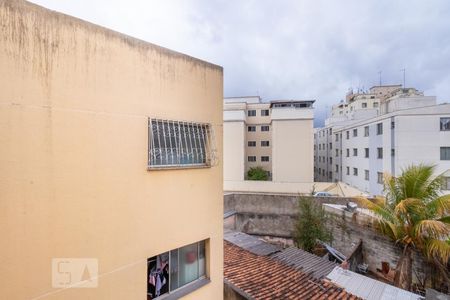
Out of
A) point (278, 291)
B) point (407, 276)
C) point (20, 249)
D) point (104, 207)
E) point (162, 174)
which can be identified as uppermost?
point (162, 174)

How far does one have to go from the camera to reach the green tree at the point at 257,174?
113 feet

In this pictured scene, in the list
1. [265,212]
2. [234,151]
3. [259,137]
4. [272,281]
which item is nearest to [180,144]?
[272,281]

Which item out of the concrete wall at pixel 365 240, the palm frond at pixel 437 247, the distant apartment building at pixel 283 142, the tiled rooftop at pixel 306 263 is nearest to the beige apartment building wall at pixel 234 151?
the distant apartment building at pixel 283 142

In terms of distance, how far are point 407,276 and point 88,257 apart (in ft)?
36.5

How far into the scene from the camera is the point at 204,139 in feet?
18.5

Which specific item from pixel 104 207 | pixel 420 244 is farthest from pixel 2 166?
pixel 420 244

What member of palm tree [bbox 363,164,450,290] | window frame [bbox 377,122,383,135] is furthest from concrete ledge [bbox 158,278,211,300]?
window frame [bbox 377,122,383,135]

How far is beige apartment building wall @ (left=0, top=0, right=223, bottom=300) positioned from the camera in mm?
3166

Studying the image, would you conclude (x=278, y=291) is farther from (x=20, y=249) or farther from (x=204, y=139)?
(x=20, y=249)

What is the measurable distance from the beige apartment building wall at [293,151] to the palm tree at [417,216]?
21.4m

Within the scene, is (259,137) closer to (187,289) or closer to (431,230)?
(431,230)

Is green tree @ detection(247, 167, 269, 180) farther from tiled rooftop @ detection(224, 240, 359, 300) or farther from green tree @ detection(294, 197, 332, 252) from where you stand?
tiled rooftop @ detection(224, 240, 359, 300)

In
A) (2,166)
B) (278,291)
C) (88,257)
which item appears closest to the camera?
(2,166)

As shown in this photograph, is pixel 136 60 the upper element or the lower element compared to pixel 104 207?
upper
